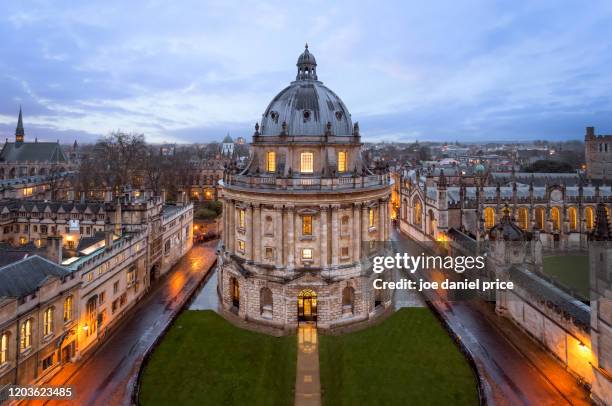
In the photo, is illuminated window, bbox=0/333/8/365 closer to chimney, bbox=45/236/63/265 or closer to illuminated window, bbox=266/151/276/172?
chimney, bbox=45/236/63/265

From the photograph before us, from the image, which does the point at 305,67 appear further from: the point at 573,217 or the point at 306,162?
the point at 573,217

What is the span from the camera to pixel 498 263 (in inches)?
1762

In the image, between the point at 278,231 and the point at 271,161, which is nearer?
the point at 278,231

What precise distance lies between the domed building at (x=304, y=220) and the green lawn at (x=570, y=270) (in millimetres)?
20076

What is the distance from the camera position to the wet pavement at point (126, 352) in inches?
1176

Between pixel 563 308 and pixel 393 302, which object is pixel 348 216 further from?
pixel 563 308

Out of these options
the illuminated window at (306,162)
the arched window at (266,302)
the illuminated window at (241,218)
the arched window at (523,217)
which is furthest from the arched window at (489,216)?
the illuminated window at (241,218)

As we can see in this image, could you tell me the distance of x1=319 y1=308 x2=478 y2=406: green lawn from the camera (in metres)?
29.4

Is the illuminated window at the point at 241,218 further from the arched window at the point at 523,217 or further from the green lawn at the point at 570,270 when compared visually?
the arched window at the point at 523,217

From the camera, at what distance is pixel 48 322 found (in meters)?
30.9

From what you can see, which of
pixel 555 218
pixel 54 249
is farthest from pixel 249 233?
pixel 555 218

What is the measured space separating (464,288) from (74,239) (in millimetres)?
46795

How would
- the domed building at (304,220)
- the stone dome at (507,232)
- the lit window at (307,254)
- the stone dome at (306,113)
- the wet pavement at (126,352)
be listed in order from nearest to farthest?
the wet pavement at (126,352), the domed building at (304,220), the lit window at (307,254), the stone dome at (306,113), the stone dome at (507,232)

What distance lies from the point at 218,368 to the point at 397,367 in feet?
44.2
